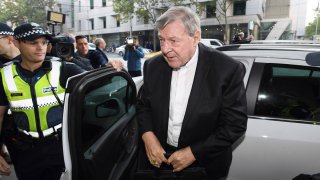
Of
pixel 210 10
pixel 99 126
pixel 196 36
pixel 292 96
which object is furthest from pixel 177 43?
pixel 210 10

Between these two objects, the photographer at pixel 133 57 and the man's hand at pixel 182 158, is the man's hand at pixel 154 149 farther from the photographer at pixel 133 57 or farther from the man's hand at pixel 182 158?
the photographer at pixel 133 57

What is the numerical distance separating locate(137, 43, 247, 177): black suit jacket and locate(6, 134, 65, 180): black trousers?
0.77 m

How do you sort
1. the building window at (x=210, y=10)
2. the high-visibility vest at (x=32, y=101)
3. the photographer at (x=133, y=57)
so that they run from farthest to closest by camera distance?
1. the building window at (x=210, y=10)
2. the photographer at (x=133, y=57)
3. the high-visibility vest at (x=32, y=101)

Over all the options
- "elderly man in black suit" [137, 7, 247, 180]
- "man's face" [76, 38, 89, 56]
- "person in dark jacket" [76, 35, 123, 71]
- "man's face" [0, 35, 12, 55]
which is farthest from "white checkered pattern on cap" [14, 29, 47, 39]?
"man's face" [76, 38, 89, 56]

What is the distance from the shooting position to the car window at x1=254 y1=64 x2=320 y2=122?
2.30 meters

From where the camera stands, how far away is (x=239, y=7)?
30656 millimetres

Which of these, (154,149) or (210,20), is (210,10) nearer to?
(210,20)

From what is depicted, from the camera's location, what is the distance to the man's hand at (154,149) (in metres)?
1.71

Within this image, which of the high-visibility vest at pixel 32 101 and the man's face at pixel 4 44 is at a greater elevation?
the man's face at pixel 4 44

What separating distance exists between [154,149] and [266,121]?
107cm

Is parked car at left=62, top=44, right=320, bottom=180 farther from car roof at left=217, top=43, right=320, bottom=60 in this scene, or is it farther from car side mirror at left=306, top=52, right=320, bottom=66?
car side mirror at left=306, top=52, right=320, bottom=66

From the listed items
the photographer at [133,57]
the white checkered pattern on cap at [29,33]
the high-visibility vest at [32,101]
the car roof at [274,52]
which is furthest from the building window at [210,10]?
the high-visibility vest at [32,101]

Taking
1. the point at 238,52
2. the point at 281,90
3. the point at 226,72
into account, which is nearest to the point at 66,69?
the point at 226,72

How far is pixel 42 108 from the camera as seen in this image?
1896 mm
